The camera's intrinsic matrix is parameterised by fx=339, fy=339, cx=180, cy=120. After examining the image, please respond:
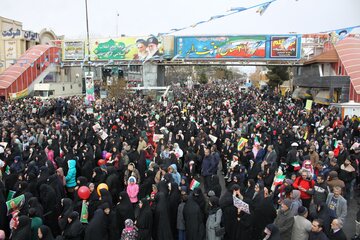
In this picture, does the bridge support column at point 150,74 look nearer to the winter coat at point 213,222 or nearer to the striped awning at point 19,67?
the striped awning at point 19,67

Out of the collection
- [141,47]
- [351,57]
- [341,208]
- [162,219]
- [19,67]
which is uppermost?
[141,47]

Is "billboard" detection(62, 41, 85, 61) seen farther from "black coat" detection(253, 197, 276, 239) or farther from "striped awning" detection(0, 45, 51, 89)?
"black coat" detection(253, 197, 276, 239)

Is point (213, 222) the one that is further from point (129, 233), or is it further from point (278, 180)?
point (278, 180)

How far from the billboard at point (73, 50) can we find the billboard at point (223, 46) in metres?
12.5

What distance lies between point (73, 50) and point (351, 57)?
31.6 m

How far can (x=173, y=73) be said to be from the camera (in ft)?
250

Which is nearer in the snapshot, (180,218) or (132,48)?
(180,218)

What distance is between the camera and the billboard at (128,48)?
40.9 m

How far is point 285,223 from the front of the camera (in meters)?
5.67

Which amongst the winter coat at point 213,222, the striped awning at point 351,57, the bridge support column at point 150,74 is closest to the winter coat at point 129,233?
the winter coat at point 213,222

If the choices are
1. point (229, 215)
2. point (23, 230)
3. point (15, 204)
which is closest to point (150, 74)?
point (15, 204)

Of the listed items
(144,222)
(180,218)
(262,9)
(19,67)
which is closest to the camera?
(144,222)

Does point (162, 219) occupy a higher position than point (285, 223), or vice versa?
point (285, 223)

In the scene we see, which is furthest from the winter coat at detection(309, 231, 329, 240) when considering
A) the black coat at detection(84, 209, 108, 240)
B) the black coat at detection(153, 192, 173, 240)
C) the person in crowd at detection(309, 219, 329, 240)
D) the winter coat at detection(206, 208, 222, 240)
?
the black coat at detection(84, 209, 108, 240)
